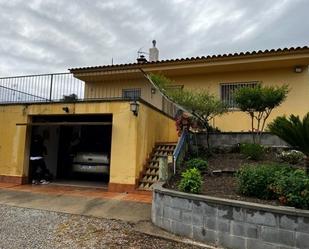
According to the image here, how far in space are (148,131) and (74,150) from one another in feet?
13.6

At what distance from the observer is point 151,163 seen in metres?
10.7

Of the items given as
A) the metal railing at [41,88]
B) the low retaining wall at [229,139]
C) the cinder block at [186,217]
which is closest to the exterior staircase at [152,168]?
the low retaining wall at [229,139]

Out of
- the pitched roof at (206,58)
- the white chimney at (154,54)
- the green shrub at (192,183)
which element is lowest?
the green shrub at (192,183)

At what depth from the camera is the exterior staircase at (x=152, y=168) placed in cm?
988

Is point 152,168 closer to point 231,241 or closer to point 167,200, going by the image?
point 167,200

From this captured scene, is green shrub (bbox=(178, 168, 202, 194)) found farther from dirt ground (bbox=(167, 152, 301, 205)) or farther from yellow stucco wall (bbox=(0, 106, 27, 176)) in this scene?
yellow stucco wall (bbox=(0, 106, 27, 176))

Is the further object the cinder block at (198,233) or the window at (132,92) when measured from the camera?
the window at (132,92)

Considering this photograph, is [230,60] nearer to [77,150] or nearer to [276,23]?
[276,23]

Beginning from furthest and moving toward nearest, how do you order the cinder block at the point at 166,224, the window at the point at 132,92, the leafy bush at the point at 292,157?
the window at the point at 132,92 < the leafy bush at the point at 292,157 < the cinder block at the point at 166,224

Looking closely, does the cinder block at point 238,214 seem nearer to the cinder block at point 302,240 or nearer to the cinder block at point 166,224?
the cinder block at point 302,240

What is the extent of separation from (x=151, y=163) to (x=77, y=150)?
13.3ft

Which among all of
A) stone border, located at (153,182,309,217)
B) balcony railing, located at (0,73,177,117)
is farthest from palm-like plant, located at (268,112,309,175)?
balcony railing, located at (0,73,177,117)

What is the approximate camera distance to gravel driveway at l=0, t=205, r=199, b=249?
5.39 m

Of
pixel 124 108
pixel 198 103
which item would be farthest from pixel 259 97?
pixel 124 108
